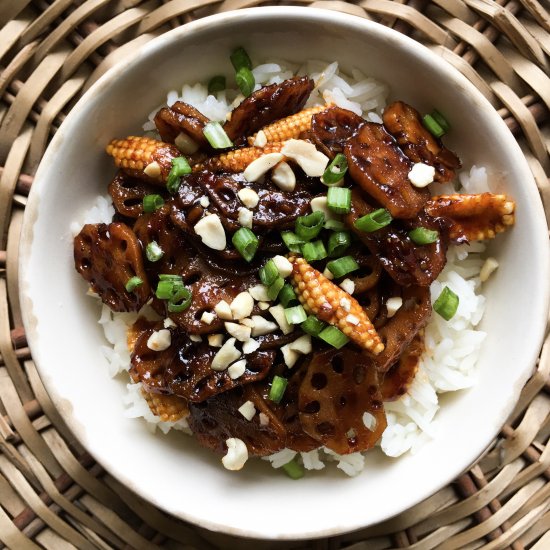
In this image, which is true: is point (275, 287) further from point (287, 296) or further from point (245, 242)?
point (245, 242)

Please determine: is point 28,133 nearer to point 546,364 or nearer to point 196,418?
point 196,418

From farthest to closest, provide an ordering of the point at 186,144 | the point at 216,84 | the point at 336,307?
the point at 216,84 → the point at 186,144 → the point at 336,307

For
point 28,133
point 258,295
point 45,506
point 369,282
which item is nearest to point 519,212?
point 369,282

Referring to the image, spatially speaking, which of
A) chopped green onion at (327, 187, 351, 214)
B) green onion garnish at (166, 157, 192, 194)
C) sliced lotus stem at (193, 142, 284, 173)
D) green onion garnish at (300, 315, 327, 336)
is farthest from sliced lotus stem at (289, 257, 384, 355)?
green onion garnish at (166, 157, 192, 194)

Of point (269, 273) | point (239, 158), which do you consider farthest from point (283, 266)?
point (239, 158)

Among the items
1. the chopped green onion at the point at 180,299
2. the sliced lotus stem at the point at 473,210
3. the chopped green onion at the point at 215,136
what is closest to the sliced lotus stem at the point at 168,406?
the chopped green onion at the point at 180,299

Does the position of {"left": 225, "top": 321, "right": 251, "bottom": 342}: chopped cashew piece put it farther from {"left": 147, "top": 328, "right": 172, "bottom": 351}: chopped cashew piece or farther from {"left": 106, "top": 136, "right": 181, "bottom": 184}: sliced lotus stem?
{"left": 106, "top": 136, "right": 181, "bottom": 184}: sliced lotus stem
